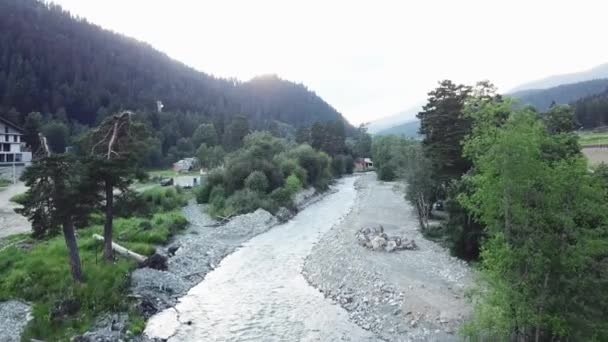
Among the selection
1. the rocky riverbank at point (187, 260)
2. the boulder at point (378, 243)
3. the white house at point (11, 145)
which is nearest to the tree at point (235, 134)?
the white house at point (11, 145)

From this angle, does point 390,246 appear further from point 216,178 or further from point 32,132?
point 32,132

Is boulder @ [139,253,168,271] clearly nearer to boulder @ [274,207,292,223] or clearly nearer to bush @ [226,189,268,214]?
bush @ [226,189,268,214]

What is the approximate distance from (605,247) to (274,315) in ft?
43.5

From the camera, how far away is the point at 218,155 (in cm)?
7544

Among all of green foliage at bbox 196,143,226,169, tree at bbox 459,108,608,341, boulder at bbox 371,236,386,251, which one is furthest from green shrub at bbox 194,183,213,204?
tree at bbox 459,108,608,341

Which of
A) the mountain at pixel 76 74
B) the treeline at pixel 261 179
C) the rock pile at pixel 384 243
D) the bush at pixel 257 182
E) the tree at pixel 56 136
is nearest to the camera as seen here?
the rock pile at pixel 384 243

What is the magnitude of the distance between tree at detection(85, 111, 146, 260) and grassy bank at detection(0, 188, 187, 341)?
112 centimetres

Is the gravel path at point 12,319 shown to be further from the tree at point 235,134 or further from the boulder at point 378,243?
the tree at point 235,134

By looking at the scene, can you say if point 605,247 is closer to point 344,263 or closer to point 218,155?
point 344,263

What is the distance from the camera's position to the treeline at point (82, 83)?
94.5m

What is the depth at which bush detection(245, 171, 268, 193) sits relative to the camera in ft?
157

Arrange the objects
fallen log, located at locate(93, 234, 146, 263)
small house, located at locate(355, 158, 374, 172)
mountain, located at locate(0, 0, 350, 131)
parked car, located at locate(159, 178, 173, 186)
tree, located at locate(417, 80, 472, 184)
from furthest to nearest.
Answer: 1. small house, located at locate(355, 158, 374, 172)
2. mountain, located at locate(0, 0, 350, 131)
3. parked car, located at locate(159, 178, 173, 186)
4. tree, located at locate(417, 80, 472, 184)
5. fallen log, located at locate(93, 234, 146, 263)

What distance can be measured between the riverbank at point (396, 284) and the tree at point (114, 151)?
11.6 meters

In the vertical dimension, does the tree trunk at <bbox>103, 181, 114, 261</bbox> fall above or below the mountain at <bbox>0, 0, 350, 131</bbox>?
below
